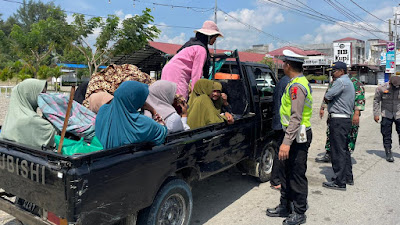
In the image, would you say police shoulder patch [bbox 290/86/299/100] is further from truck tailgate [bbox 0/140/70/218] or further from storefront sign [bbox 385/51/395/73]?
storefront sign [bbox 385/51/395/73]

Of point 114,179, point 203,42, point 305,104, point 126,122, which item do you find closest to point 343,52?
point 203,42

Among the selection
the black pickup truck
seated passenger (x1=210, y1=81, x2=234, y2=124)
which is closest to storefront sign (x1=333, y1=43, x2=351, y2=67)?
seated passenger (x1=210, y1=81, x2=234, y2=124)

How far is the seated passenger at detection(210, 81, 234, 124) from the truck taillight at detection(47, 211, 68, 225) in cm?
213

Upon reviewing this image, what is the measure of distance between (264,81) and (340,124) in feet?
4.35

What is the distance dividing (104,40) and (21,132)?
552 inches

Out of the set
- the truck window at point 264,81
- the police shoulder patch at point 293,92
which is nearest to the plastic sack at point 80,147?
the police shoulder patch at point 293,92

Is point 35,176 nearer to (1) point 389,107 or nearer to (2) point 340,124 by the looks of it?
(2) point 340,124

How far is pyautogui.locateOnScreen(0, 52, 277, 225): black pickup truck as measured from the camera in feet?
7.11

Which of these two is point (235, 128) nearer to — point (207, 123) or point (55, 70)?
point (207, 123)

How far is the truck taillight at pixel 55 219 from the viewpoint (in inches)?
87.3

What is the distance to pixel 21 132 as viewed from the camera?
276cm

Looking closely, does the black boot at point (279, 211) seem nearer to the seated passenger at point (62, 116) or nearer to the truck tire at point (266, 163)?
the truck tire at point (266, 163)

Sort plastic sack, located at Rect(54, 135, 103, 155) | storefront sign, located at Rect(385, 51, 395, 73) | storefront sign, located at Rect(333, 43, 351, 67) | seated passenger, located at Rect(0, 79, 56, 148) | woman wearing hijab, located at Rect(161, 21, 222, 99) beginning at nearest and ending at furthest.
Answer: plastic sack, located at Rect(54, 135, 103, 155)
seated passenger, located at Rect(0, 79, 56, 148)
woman wearing hijab, located at Rect(161, 21, 222, 99)
storefront sign, located at Rect(385, 51, 395, 73)
storefront sign, located at Rect(333, 43, 351, 67)

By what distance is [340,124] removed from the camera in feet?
15.7
